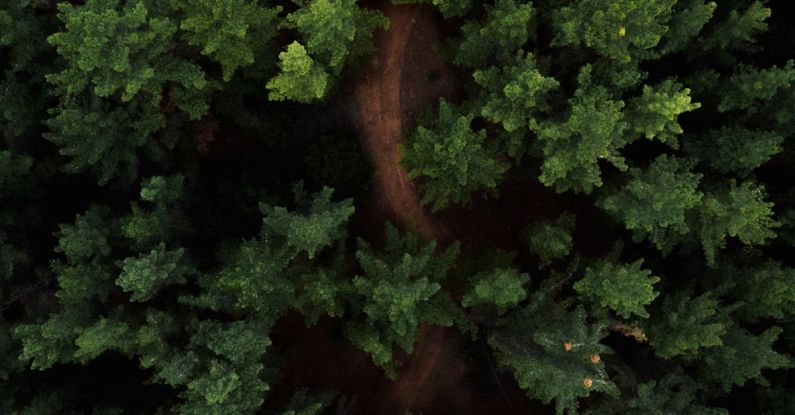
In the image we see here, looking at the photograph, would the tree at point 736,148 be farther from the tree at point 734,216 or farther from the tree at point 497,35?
the tree at point 497,35

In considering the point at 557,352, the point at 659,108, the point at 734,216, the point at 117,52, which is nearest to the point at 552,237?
the point at 557,352

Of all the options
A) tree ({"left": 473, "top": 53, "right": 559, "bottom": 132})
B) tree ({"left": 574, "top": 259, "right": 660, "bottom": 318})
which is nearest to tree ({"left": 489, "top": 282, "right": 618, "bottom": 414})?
tree ({"left": 574, "top": 259, "right": 660, "bottom": 318})

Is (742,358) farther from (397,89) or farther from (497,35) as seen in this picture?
(397,89)

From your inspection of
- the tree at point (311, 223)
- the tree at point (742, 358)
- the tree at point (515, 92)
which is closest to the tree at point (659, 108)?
the tree at point (515, 92)

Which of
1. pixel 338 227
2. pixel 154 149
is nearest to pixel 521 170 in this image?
pixel 338 227

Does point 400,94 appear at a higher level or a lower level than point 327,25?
lower
